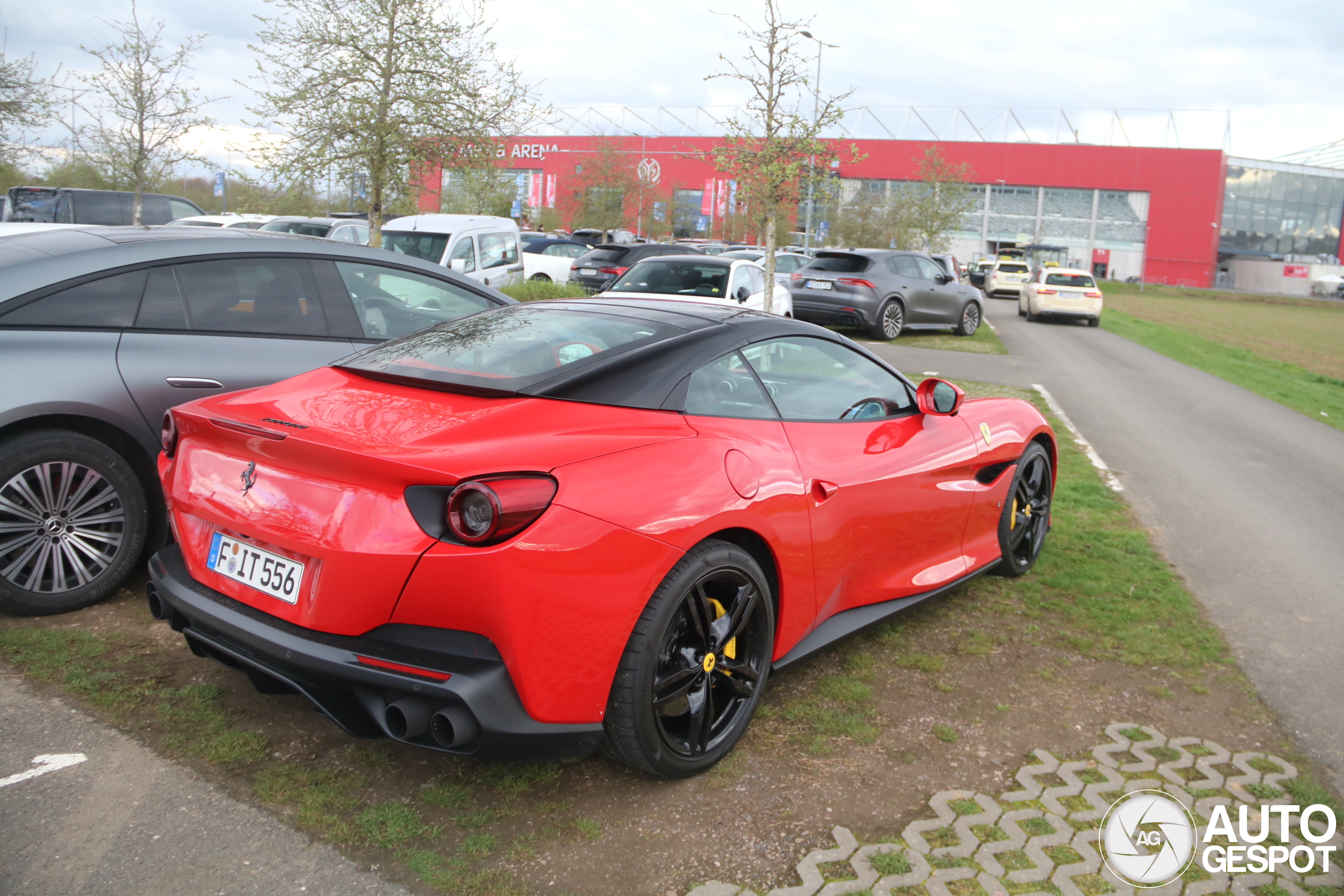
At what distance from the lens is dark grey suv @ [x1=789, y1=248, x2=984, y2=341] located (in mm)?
18031

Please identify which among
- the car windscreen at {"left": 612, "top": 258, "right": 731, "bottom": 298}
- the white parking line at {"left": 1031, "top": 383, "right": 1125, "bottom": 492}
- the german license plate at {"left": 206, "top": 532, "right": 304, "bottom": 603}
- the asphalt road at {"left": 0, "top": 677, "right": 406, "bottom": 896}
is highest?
the car windscreen at {"left": 612, "top": 258, "right": 731, "bottom": 298}

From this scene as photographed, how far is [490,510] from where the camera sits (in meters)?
2.51

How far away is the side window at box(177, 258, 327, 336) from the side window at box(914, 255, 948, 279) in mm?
16173

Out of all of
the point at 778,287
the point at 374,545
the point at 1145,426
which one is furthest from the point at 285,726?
the point at 778,287

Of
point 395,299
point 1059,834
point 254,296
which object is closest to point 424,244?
point 395,299

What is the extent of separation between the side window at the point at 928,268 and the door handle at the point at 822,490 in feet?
55.1

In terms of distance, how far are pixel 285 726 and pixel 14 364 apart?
1.96 m

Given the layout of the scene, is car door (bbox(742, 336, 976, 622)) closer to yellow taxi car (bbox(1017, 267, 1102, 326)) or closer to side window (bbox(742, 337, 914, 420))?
side window (bbox(742, 337, 914, 420))

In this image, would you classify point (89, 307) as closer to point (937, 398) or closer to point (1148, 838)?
point (937, 398)

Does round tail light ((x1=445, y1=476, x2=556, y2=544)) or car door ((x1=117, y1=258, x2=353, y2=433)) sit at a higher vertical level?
car door ((x1=117, y1=258, x2=353, y2=433))

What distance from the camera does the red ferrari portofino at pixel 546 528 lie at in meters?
2.54

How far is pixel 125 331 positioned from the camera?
Result: 4273 millimetres

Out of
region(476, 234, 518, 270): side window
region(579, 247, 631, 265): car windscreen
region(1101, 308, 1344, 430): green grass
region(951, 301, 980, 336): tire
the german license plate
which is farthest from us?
region(579, 247, 631, 265): car windscreen

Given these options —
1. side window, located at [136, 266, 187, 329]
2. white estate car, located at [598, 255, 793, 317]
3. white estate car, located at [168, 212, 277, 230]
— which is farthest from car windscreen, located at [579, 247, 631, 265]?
side window, located at [136, 266, 187, 329]
